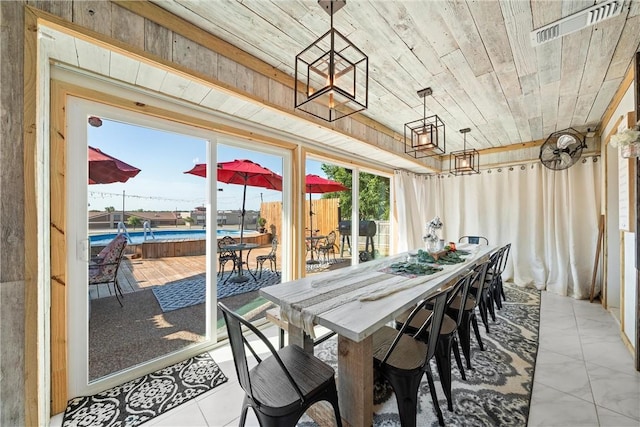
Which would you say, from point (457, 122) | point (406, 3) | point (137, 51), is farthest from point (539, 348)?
point (137, 51)

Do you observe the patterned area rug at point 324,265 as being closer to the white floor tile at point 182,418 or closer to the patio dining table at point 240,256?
the patio dining table at point 240,256

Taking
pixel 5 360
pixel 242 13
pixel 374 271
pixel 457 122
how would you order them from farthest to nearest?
pixel 457 122, pixel 374 271, pixel 242 13, pixel 5 360

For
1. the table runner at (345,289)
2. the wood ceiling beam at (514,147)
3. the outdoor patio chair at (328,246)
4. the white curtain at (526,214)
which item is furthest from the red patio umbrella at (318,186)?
the wood ceiling beam at (514,147)

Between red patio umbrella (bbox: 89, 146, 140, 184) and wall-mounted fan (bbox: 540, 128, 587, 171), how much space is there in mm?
5147

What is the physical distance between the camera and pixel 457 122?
3.31 metres

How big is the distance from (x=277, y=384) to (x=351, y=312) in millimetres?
494

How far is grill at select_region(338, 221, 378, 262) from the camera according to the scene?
158 inches

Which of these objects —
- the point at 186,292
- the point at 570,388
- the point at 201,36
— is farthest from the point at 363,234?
the point at 201,36

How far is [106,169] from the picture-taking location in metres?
1.89

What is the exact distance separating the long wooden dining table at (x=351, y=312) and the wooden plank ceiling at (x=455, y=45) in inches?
68.0

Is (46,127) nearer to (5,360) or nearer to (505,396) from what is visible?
(5,360)

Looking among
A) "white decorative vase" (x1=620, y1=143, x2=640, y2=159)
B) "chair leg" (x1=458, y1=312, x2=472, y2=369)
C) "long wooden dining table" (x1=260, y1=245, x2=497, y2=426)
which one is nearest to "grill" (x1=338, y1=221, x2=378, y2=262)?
"long wooden dining table" (x1=260, y1=245, x2=497, y2=426)

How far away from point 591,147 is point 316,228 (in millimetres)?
4235

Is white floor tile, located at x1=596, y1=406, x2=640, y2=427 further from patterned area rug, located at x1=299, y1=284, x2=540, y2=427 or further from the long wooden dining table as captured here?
the long wooden dining table
